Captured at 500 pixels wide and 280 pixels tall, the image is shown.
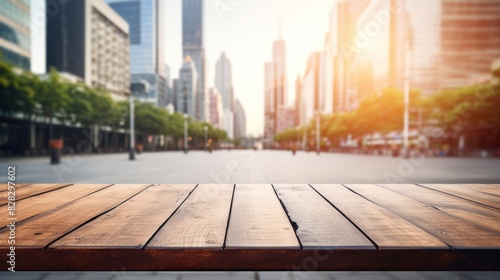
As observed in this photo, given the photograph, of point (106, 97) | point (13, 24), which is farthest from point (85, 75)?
point (106, 97)

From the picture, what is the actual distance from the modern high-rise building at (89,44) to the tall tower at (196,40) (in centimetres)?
6860

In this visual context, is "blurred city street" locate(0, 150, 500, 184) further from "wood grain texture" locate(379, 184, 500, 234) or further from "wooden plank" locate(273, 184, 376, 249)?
"wooden plank" locate(273, 184, 376, 249)

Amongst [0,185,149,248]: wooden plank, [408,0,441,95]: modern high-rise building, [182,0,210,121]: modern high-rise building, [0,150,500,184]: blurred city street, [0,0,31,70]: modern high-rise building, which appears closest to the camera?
[0,185,149,248]: wooden plank

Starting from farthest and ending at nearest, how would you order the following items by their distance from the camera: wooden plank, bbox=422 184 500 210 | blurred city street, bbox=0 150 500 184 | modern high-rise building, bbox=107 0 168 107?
modern high-rise building, bbox=107 0 168 107
blurred city street, bbox=0 150 500 184
wooden plank, bbox=422 184 500 210

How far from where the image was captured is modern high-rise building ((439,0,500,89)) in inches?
2093

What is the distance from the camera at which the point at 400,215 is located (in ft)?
6.22

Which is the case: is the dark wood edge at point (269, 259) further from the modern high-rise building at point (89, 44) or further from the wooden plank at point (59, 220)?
the modern high-rise building at point (89, 44)

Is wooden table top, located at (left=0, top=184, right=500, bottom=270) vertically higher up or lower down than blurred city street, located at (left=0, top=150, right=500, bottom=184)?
higher up

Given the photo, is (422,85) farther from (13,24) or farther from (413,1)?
(13,24)

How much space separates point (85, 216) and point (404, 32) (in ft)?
253

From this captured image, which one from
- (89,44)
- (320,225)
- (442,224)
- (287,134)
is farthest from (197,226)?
(287,134)

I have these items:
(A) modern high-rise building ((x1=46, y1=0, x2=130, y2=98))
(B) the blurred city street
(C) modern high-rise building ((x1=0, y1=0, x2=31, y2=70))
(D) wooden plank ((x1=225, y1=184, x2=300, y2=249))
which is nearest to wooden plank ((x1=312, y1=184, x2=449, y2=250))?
(D) wooden plank ((x1=225, y1=184, x2=300, y2=249))

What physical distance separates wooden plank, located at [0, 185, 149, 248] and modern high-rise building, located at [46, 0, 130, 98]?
58.4 m

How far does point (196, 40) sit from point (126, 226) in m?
173
